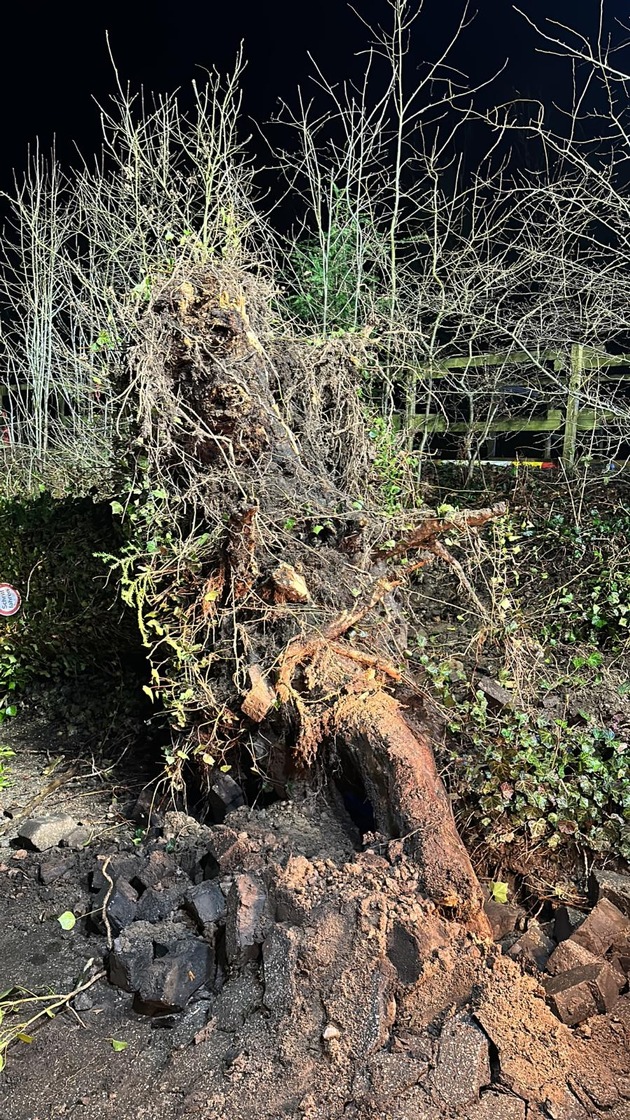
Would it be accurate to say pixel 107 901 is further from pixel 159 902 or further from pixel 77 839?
pixel 77 839

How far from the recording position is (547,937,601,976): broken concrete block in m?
2.61

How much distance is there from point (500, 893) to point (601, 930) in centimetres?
43

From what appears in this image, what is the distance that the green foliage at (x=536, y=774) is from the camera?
11.0 ft

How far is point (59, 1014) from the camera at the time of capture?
262 centimetres

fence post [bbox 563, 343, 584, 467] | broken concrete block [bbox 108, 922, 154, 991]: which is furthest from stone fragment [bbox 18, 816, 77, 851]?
fence post [bbox 563, 343, 584, 467]

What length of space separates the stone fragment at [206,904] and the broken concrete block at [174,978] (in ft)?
0.31

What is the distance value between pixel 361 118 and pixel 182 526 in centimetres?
415

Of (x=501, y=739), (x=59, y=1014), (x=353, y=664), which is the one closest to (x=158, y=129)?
(x=353, y=664)

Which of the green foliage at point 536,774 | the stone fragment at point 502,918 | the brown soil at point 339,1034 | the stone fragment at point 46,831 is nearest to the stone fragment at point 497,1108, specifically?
the brown soil at point 339,1034

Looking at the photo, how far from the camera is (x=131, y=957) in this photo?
8.57 feet

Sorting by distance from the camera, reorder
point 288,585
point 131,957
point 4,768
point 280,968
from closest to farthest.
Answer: point 280,968
point 131,957
point 288,585
point 4,768

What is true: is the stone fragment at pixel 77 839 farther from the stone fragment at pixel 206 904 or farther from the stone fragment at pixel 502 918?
the stone fragment at pixel 502 918

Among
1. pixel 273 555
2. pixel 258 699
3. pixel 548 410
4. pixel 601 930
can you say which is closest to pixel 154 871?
pixel 258 699

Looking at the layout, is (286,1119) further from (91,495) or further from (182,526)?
(91,495)
